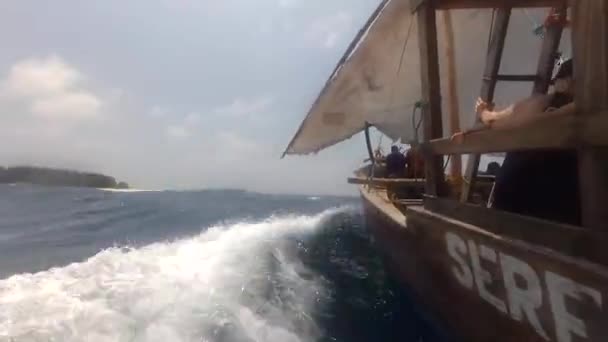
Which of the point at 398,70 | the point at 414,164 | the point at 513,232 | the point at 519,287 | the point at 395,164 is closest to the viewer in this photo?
the point at 519,287

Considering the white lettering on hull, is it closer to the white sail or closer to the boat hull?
the boat hull

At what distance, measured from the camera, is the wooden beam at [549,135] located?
2027mm

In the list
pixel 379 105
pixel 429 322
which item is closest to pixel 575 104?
pixel 429 322

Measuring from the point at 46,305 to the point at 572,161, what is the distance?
4896 millimetres

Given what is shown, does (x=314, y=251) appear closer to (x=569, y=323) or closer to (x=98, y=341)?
(x=98, y=341)

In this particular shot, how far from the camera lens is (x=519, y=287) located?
265 cm

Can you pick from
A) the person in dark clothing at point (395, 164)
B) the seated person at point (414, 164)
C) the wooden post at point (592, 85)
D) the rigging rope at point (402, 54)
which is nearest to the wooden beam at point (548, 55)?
the wooden post at point (592, 85)

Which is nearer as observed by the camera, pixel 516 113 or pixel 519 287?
pixel 519 287

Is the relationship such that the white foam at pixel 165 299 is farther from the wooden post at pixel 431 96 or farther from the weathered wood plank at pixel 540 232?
the weathered wood plank at pixel 540 232

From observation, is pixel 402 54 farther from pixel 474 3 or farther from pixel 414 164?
pixel 474 3

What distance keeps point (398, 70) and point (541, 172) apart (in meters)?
6.11

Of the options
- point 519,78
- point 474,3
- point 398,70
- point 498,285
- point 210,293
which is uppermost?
point 398,70

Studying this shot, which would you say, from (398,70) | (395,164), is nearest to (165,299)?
(395,164)

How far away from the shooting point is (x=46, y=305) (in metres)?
4.61
